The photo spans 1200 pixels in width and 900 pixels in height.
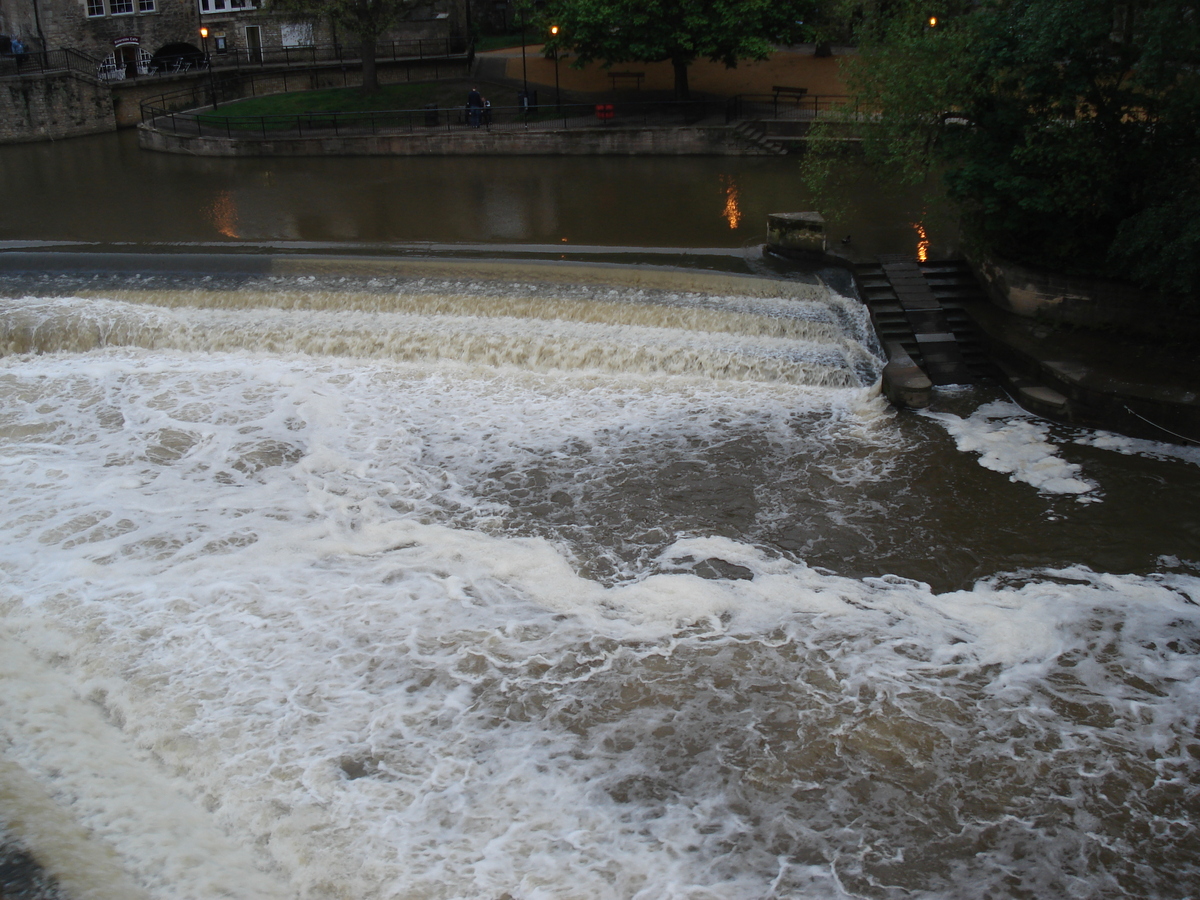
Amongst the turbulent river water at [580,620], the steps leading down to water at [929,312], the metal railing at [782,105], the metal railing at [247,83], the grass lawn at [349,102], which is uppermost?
the metal railing at [247,83]

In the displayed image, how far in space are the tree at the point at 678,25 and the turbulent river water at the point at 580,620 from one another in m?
15.0

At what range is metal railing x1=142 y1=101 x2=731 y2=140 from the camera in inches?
1119

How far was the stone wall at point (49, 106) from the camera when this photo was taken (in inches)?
1275

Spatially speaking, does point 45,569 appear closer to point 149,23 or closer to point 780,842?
point 780,842

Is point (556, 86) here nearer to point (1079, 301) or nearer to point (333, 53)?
point (333, 53)

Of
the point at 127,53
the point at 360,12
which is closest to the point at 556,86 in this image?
the point at 360,12

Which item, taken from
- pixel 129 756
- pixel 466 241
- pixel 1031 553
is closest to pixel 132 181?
pixel 466 241

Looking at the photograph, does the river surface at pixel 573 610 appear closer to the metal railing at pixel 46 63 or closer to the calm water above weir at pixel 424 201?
the calm water above weir at pixel 424 201

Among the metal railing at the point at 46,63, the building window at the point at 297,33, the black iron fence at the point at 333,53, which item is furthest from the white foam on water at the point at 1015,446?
the metal railing at the point at 46,63

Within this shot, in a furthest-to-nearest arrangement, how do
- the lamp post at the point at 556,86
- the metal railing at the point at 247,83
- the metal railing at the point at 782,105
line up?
1. the metal railing at the point at 247,83
2. the lamp post at the point at 556,86
3. the metal railing at the point at 782,105

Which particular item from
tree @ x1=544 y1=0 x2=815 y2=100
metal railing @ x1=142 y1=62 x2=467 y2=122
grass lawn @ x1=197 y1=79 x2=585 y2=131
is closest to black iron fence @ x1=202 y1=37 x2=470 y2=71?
metal railing @ x1=142 y1=62 x2=467 y2=122

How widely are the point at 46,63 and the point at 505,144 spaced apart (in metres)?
18.5

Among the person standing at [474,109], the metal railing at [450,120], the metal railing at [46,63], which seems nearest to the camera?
the metal railing at [450,120]

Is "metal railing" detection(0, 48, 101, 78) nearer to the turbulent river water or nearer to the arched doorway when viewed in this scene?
the arched doorway
